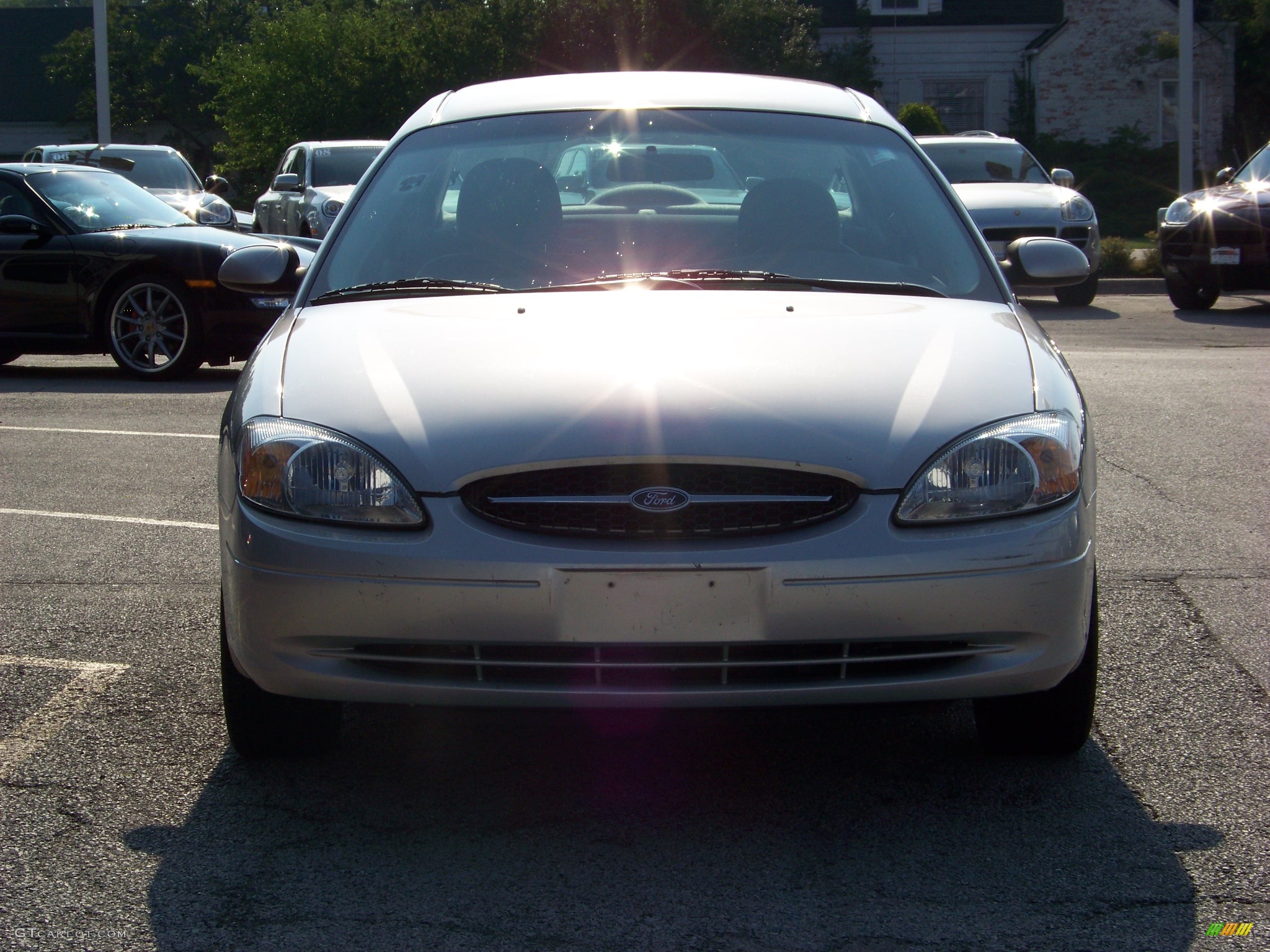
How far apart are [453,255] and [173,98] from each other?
50.2 m

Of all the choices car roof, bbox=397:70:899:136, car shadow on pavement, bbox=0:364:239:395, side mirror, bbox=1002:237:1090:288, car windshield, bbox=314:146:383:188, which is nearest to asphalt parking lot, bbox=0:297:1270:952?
side mirror, bbox=1002:237:1090:288

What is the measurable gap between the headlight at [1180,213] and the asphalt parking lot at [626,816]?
1086 cm

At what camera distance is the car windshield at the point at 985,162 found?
1694 cm

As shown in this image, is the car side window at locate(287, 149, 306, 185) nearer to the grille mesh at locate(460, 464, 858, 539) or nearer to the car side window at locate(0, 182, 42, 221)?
the car side window at locate(0, 182, 42, 221)

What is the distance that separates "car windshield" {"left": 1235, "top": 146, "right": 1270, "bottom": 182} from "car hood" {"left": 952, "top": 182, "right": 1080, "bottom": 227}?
64.1 inches

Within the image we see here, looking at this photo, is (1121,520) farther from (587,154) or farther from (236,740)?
(236,740)

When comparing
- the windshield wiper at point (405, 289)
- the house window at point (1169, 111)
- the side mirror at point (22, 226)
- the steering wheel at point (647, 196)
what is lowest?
the windshield wiper at point (405, 289)

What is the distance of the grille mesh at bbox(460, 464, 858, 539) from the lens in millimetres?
3055

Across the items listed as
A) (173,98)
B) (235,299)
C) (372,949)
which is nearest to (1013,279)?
(372,949)

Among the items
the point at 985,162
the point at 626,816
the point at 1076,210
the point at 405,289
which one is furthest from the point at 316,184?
the point at 626,816

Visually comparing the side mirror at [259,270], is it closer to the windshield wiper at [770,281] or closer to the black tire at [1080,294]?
the windshield wiper at [770,281]

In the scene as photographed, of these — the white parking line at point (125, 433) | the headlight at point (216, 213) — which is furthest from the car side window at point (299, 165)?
the white parking line at point (125, 433)

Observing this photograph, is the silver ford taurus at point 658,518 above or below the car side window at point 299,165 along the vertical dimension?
below

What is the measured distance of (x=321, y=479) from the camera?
3168 mm
